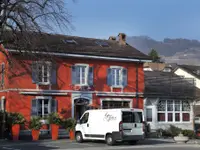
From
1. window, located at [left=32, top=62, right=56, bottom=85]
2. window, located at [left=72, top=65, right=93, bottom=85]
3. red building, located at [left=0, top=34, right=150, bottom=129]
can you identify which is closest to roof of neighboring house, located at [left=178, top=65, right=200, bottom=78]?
red building, located at [left=0, top=34, right=150, bottom=129]

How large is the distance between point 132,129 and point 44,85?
439 inches

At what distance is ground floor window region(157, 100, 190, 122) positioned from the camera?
41744 millimetres

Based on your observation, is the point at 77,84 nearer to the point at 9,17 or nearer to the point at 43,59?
the point at 43,59

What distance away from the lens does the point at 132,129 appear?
26000 millimetres

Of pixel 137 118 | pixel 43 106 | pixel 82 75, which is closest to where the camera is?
pixel 137 118

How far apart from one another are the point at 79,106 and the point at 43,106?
3.62m

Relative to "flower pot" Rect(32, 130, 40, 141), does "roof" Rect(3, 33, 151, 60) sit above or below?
above

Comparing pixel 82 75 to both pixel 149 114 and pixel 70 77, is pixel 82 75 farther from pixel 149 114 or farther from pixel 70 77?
pixel 149 114

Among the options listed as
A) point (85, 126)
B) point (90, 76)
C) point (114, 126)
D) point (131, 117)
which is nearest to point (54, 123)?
point (85, 126)

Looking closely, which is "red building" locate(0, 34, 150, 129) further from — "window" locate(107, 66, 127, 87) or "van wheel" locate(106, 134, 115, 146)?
"van wheel" locate(106, 134, 115, 146)

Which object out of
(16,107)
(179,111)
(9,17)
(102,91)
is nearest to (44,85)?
(16,107)

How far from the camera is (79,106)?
37031 millimetres

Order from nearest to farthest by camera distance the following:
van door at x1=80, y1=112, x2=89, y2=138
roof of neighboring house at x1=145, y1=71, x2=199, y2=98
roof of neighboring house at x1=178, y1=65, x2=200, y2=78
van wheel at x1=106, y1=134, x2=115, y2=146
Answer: van wheel at x1=106, y1=134, x2=115, y2=146 → van door at x1=80, y1=112, x2=89, y2=138 → roof of neighboring house at x1=145, y1=71, x2=199, y2=98 → roof of neighboring house at x1=178, y1=65, x2=200, y2=78

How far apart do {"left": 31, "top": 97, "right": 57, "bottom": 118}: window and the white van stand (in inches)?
295
